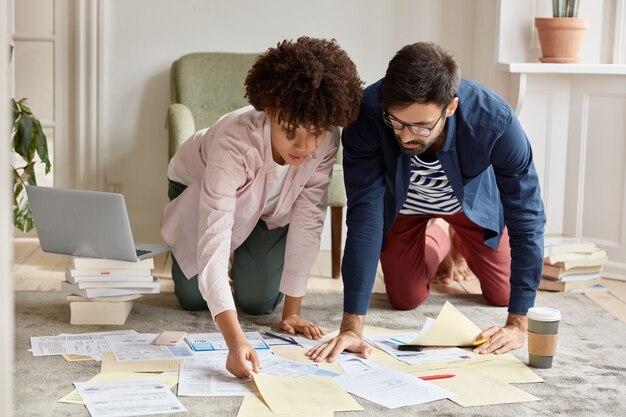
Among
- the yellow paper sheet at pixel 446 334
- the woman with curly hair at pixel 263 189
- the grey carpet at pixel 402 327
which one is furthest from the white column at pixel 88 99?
the yellow paper sheet at pixel 446 334

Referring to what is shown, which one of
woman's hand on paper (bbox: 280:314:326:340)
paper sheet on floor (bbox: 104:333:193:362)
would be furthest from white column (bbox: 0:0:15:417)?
woman's hand on paper (bbox: 280:314:326:340)

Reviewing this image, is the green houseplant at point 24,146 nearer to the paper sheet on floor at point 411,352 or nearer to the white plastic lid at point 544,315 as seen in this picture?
the paper sheet on floor at point 411,352

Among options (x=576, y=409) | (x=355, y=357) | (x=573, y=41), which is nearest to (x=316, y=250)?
(x=355, y=357)

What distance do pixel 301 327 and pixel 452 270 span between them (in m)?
1.09

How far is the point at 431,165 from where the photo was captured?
2617 mm

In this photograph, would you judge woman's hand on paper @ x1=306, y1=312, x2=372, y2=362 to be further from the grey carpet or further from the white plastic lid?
the white plastic lid

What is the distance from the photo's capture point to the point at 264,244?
9.73 feet

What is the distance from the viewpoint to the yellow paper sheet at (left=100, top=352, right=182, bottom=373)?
2.31 m

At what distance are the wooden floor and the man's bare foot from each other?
0.04 m

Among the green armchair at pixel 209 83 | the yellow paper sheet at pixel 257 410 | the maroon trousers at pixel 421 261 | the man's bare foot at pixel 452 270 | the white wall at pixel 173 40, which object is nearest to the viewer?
the yellow paper sheet at pixel 257 410

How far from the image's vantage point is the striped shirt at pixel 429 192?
2643mm

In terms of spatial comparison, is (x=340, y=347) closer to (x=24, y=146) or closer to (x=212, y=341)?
(x=212, y=341)

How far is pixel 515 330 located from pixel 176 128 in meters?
1.61

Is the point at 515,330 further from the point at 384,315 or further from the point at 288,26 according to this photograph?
the point at 288,26
